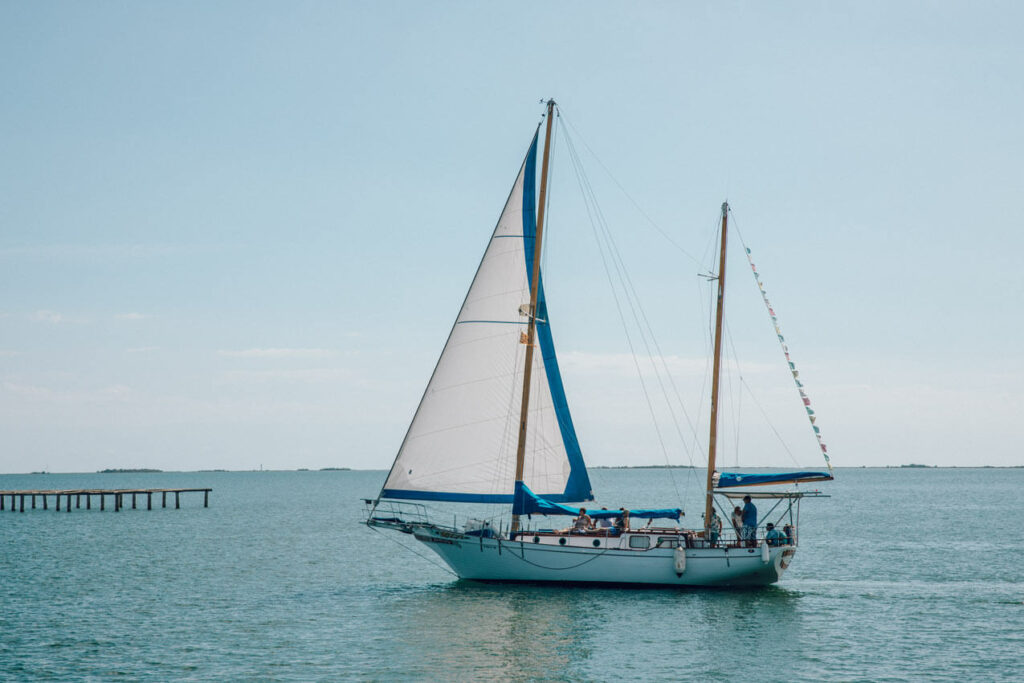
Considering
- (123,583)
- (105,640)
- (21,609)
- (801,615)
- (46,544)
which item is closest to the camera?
(105,640)

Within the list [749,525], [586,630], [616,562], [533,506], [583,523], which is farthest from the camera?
[583,523]

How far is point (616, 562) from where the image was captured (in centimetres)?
3416

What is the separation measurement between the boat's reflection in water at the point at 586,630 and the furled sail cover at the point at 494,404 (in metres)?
→ 3.85

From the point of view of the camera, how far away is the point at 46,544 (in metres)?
59.8

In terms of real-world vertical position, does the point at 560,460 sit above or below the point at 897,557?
above

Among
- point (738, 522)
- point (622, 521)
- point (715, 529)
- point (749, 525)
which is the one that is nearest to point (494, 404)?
point (622, 521)

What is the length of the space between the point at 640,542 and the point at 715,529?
282cm

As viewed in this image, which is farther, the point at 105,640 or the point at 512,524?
the point at 512,524

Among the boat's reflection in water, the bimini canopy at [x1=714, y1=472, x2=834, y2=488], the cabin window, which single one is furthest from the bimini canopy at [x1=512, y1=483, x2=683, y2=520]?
the boat's reflection in water

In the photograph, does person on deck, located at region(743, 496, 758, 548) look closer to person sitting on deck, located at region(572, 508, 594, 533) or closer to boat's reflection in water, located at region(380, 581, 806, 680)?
boat's reflection in water, located at region(380, 581, 806, 680)

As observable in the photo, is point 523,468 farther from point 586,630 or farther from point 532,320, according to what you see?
point 586,630

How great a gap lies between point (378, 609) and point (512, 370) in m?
9.70

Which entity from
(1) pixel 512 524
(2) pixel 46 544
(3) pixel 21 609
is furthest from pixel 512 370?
(2) pixel 46 544

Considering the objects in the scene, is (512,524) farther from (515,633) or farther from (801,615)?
(801,615)
